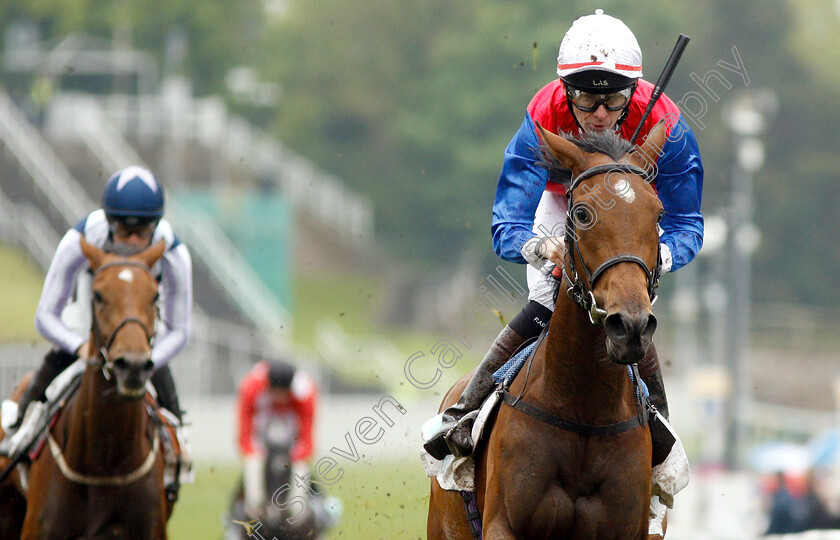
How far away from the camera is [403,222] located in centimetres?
4672

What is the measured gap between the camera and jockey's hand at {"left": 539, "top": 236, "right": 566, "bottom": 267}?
16.9 ft

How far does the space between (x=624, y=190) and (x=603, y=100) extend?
84cm

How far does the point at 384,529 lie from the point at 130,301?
206 inches

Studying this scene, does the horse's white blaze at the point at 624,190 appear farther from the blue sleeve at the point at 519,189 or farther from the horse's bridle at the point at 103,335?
the horse's bridle at the point at 103,335

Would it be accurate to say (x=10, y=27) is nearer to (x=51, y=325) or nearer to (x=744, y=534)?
(x=744, y=534)

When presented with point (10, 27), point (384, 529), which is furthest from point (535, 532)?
point (10, 27)

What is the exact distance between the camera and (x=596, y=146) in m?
5.05

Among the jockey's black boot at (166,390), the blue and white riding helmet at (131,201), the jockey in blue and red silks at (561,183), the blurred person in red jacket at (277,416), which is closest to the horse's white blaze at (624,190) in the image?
the jockey in blue and red silks at (561,183)

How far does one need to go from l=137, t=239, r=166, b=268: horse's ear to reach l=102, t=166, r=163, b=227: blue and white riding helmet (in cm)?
28

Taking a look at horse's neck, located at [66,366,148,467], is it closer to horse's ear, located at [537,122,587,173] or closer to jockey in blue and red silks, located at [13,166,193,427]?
jockey in blue and red silks, located at [13,166,193,427]

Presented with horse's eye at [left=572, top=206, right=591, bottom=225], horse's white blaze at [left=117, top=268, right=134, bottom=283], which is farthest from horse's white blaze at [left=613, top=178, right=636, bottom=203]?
Answer: horse's white blaze at [left=117, top=268, right=134, bottom=283]

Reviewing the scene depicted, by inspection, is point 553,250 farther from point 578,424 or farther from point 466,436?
point 466,436

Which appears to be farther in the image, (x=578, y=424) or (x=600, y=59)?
(x=600, y=59)

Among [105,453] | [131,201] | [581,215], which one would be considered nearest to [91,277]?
[131,201]
